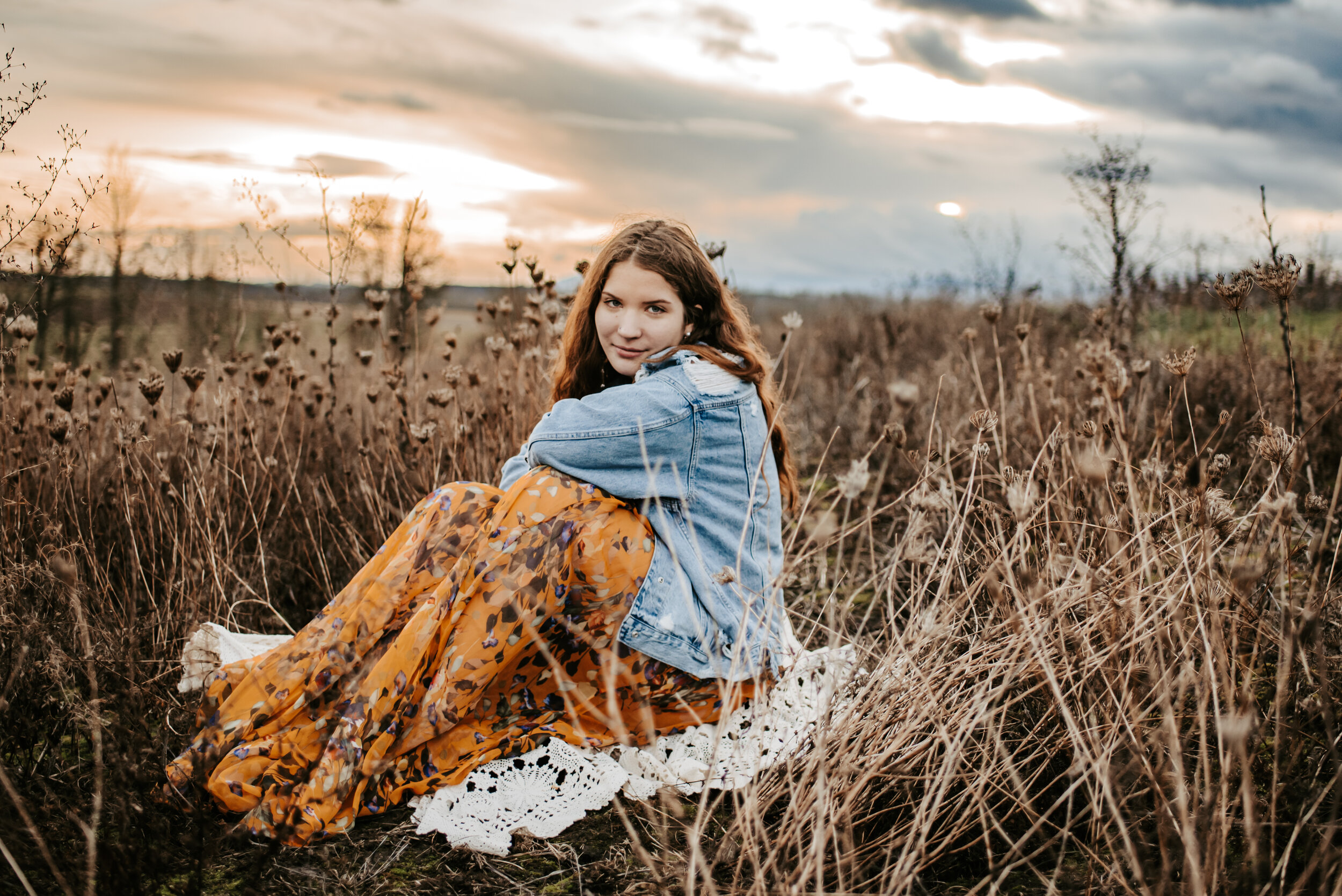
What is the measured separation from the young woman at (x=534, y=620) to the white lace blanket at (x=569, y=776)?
0.15ft

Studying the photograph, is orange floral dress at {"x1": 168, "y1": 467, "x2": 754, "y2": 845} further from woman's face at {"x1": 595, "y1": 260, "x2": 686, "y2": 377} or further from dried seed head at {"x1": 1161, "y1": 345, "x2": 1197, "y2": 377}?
dried seed head at {"x1": 1161, "y1": 345, "x2": 1197, "y2": 377}

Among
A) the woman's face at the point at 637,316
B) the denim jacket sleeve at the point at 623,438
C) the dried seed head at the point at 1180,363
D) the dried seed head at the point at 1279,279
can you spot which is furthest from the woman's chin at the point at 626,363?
the dried seed head at the point at 1279,279

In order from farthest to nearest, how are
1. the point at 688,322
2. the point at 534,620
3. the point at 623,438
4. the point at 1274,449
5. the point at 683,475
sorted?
the point at 688,322, the point at 683,475, the point at 623,438, the point at 534,620, the point at 1274,449

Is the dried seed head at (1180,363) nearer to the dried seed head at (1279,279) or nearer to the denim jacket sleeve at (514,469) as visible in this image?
the dried seed head at (1279,279)

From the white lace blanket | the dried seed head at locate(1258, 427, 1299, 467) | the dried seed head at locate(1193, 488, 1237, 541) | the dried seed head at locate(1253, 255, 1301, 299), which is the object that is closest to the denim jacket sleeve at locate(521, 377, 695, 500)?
the white lace blanket

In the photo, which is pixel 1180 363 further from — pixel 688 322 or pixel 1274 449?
pixel 688 322

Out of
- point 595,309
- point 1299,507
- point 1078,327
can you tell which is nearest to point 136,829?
point 595,309

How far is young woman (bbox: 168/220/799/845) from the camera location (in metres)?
1.69

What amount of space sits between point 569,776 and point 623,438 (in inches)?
30.9

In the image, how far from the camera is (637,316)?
2.13 m

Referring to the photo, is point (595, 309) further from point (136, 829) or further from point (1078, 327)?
point (1078, 327)

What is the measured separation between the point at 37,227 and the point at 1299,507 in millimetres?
4294

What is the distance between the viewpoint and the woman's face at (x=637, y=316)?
2.13 metres

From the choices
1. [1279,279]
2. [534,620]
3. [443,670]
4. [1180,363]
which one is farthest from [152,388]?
[1279,279]
